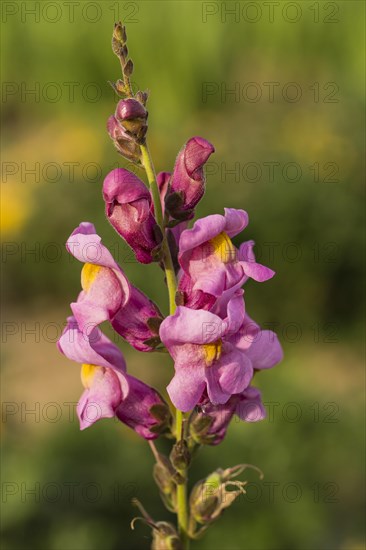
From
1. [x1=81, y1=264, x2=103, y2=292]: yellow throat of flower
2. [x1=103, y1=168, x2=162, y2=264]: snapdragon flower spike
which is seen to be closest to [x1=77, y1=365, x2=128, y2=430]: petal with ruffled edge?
[x1=81, y1=264, x2=103, y2=292]: yellow throat of flower

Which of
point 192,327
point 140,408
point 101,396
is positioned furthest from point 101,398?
point 192,327

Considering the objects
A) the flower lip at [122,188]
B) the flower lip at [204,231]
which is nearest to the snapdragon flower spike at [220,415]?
the flower lip at [204,231]

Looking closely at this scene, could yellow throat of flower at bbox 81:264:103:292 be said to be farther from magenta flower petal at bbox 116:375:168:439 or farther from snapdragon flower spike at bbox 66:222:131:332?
magenta flower petal at bbox 116:375:168:439

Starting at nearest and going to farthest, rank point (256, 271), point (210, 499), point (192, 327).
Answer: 1. point (192, 327)
2. point (256, 271)
3. point (210, 499)

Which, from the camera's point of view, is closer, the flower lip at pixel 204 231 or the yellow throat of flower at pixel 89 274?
the flower lip at pixel 204 231

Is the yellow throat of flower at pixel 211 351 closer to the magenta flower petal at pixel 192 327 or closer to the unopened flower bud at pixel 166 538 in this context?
the magenta flower petal at pixel 192 327

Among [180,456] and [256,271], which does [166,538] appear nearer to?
[180,456]
